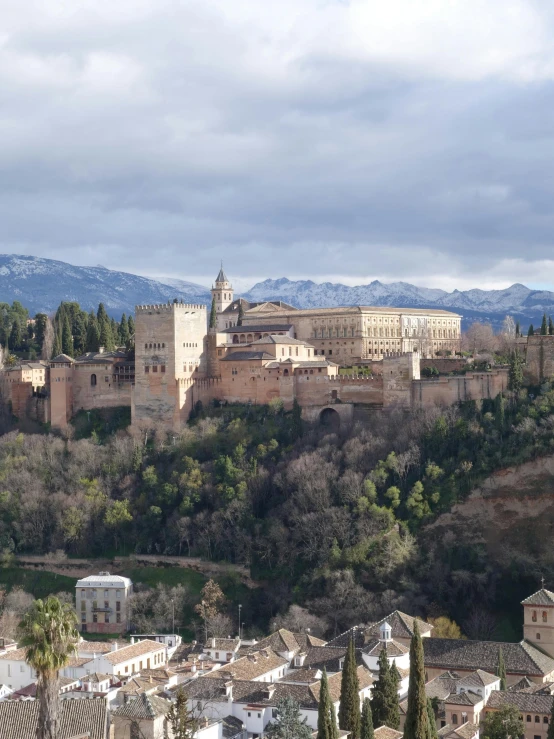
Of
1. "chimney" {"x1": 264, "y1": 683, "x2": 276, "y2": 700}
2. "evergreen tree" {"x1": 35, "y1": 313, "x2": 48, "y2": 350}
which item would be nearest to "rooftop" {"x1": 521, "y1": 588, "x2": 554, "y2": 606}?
"chimney" {"x1": 264, "y1": 683, "x2": 276, "y2": 700}

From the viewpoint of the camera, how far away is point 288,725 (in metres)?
40.1

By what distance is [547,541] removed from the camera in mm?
58719

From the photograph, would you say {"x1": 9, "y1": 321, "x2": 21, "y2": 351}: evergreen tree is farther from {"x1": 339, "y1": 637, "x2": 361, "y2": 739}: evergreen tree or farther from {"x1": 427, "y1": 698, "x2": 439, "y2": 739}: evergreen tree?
{"x1": 427, "y1": 698, "x2": 439, "y2": 739}: evergreen tree

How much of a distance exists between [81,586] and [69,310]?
3663 centimetres

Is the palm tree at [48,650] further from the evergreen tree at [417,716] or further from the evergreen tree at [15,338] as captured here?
the evergreen tree at [15,338]

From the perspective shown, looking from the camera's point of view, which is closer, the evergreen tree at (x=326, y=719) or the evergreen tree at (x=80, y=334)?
the evergreen tree at (x=326, y=719)

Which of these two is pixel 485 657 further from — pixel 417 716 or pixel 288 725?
pixel 417 716

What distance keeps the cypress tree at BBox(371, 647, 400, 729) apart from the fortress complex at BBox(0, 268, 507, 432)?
24.4 metres

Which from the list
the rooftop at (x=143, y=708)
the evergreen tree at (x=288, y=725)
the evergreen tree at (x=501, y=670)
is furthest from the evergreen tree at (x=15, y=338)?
the evergreen tree at (x=288, y=725)

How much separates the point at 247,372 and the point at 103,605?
1569cm

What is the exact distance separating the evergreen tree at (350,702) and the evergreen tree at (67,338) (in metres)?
47.2

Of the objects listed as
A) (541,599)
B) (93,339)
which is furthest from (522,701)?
(93,339)

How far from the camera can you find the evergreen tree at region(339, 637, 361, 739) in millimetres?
40781

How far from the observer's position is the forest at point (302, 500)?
58.2 m
